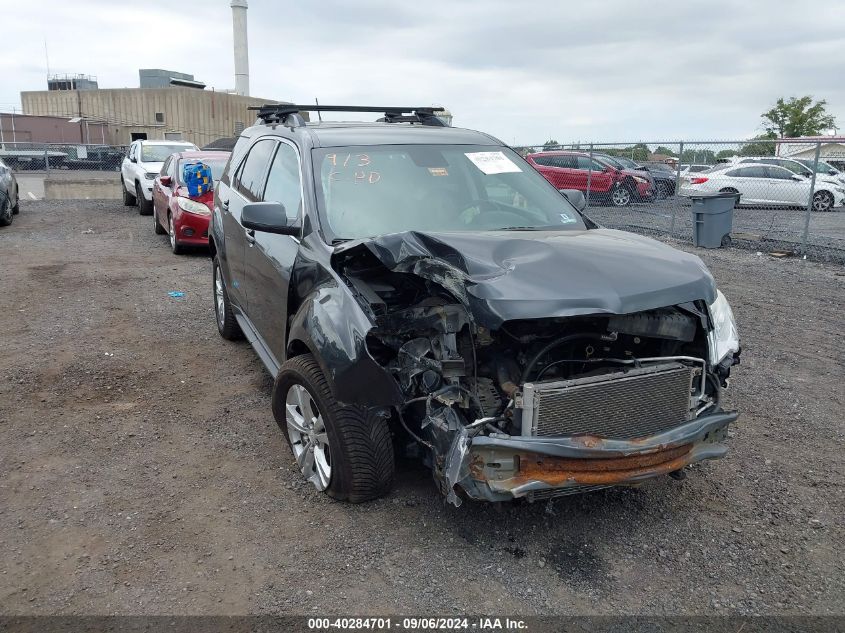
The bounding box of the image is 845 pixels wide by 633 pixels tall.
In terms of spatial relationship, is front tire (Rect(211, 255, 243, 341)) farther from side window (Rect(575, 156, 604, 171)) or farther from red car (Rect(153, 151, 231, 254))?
side window (Rect(575, 156, 604, 171))

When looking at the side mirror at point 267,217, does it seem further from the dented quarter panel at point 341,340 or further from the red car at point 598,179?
the red car at point 598,179

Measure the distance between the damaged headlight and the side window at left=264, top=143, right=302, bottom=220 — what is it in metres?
2.34

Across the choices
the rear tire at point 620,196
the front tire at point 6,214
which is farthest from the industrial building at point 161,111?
the front tire at point 6,214

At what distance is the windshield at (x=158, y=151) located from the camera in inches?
625

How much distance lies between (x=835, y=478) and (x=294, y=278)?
3.23 meters

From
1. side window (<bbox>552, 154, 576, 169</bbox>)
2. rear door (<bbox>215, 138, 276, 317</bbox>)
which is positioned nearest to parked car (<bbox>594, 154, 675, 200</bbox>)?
side window (<bbox>552, 154, 576, 169</bbox>)

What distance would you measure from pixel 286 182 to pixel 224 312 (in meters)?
2.08

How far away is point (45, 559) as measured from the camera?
3080 mm

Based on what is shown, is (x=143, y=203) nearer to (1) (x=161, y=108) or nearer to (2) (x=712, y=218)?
(2) (x=712, y=218)

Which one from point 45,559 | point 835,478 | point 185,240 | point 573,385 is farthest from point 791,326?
point 185,240

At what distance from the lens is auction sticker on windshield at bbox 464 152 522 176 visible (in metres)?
4.55

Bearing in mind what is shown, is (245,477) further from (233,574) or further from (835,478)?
(835,478)

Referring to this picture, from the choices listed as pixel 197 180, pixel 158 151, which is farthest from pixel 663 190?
pixel 158 151

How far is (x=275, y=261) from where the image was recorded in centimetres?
415
